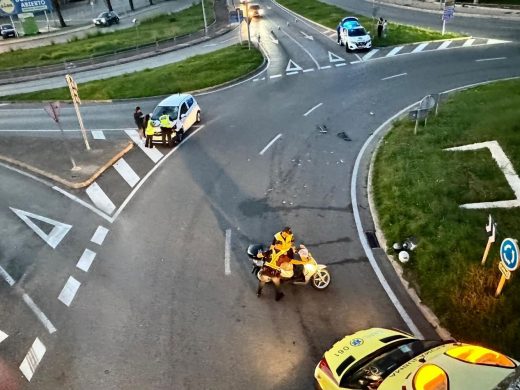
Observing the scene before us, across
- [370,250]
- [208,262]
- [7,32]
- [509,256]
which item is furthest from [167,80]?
[7,32]

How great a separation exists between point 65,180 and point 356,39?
21477 mm

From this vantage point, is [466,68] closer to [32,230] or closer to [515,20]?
[515,20]

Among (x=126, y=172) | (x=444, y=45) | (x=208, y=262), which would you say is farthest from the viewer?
(x=444, y=45)

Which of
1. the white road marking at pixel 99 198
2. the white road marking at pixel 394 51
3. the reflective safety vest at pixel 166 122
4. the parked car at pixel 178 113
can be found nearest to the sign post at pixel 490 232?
the white road marking at pixel 99 198

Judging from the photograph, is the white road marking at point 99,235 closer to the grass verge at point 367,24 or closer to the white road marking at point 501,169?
the white road marking at point 501,169

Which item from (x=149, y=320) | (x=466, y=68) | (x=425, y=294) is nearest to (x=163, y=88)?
(x=466, y=68)

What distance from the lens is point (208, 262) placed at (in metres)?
12.7

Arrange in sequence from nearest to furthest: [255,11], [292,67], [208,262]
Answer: [208,262] < [292,67] < [255,11]

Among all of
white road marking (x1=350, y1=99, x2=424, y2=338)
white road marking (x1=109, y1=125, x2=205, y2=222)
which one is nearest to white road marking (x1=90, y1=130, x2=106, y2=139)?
white road marking (x1=109, y1=125, x2=205, y2=222)

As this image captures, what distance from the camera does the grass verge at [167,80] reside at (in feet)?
90.4

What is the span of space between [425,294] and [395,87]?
16600 millimetres

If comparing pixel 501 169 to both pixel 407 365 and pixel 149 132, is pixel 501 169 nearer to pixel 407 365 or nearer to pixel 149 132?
pixel 407 365

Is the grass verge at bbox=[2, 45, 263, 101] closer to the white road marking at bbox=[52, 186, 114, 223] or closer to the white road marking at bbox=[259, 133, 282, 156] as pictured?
the white road marking at bbox=[259, 133, 282, 156]

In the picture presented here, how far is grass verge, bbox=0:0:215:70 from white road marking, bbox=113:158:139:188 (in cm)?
2272
